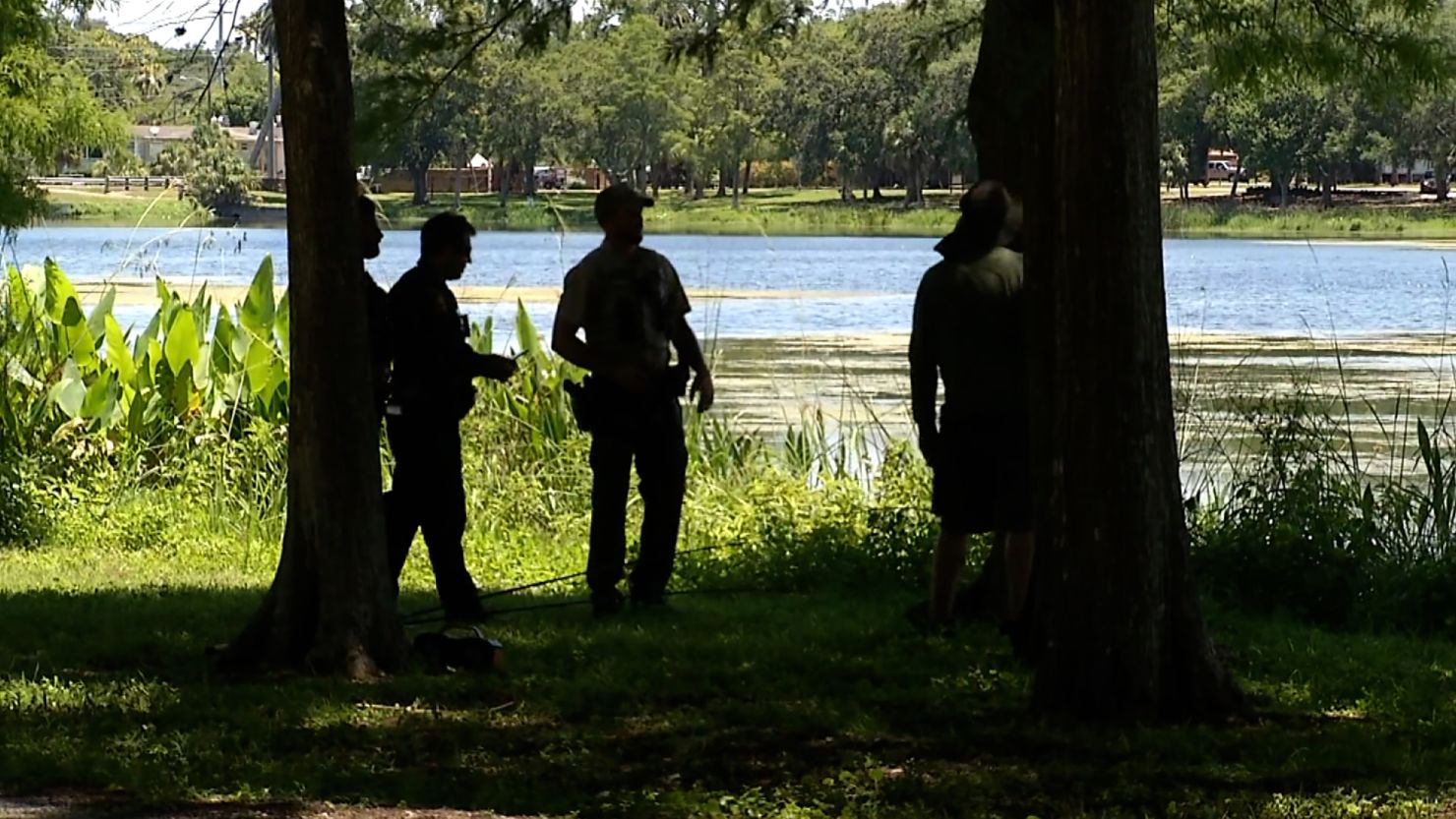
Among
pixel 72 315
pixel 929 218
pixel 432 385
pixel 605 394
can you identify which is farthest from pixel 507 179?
pixel 432 385

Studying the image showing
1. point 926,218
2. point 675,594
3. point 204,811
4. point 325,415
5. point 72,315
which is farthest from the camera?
Result: point 926,218

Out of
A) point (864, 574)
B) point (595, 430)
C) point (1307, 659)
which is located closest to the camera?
point (1307, 659)

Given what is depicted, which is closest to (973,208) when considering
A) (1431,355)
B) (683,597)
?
(683,597)

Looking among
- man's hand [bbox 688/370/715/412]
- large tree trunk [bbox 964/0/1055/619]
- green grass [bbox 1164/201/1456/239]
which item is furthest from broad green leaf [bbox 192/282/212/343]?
green grass [bbox 1164/201/1456/239]

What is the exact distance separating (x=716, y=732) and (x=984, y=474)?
1.80 meters

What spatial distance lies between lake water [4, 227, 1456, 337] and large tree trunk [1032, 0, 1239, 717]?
8.58 metres

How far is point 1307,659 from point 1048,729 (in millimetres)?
1850

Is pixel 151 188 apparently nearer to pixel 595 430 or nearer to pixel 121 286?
pixel 121 286

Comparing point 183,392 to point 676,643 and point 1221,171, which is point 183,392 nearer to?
point 676,643

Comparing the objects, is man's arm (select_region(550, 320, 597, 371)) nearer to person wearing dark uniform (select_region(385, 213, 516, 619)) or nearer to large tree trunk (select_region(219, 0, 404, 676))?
person wearing dark uniform (select_region(385, 213, 516, 619))

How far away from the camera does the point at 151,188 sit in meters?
34.4

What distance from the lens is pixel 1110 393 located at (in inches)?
244

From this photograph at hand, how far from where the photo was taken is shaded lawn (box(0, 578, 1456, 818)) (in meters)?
5.72

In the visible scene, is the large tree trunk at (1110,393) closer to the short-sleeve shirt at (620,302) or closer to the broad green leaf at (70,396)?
the short-sleeve shirt at (620,302)
